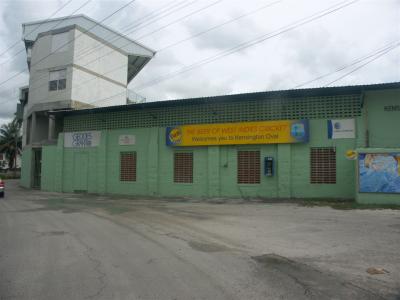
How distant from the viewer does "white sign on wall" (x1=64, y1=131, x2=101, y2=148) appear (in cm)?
2453

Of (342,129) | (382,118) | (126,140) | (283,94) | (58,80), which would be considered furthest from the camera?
(58,80)

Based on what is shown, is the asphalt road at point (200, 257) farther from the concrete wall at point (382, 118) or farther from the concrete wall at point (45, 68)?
the concrete wall at point (45, 68)

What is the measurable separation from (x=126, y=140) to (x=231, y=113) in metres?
7.18

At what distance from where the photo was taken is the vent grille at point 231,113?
18.3 meters

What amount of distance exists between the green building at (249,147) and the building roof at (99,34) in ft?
31.5

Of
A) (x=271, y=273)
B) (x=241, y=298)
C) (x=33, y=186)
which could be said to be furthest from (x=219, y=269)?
(x=33, y=186)

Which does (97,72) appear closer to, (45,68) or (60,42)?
(60,42)

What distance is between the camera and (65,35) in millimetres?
29312

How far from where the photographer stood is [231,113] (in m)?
20.4

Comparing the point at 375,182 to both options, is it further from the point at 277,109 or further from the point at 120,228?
the point at 120,228

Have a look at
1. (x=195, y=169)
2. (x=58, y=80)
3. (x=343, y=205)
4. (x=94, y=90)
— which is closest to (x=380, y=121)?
(x=343, y=205)

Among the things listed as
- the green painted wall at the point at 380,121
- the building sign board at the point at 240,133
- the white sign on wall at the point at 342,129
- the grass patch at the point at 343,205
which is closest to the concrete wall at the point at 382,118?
the green painted wall at the point at 380,121

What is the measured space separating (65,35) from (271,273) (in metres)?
28.7

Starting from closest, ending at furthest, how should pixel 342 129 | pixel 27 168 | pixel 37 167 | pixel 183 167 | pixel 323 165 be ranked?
pixel 342 129, pixel 323 165, pixel 183 167, pixel 37 167, pixel 27 168
